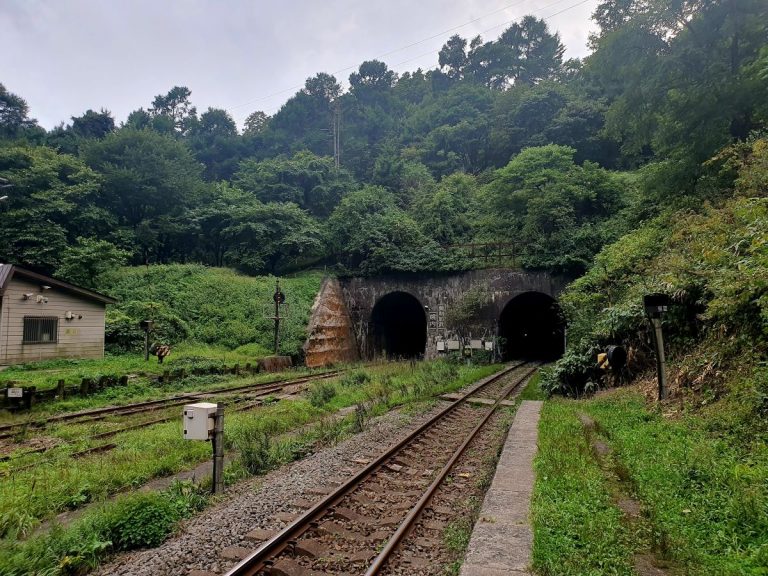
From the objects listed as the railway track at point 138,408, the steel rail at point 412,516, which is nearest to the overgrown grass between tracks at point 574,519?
the steel rail at point 412,516

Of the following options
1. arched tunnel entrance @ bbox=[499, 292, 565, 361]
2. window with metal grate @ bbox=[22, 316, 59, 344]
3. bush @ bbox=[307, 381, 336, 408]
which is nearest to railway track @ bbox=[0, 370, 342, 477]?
bush @ bbox=[307, 381, 336, 408]

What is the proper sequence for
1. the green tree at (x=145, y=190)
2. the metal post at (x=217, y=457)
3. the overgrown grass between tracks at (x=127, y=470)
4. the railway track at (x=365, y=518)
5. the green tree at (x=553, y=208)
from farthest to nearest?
the green tree at (x=145, y=190) < the green tree at (x=553, y=208) < the metal post at (x=217, y=457) < the overgrown grass between tracks at (x=127, y=470) < the railway track at (x=365, y=518)

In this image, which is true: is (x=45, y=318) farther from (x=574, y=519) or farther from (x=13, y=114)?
(x=13, y=114)

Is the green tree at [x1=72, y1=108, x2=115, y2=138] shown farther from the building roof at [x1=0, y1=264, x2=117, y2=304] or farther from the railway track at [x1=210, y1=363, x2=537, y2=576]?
the railway track at [x1=210, y1=363, x2=537, y2=576]

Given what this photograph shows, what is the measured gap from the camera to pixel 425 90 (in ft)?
203

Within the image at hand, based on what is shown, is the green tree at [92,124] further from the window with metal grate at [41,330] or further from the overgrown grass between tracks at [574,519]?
the overgrown grass between tracks at [574,519]

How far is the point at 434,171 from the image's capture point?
45.8 meters

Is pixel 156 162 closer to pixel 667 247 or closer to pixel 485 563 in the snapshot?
pixel 667 247

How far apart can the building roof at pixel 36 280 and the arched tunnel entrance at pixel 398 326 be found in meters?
15.2

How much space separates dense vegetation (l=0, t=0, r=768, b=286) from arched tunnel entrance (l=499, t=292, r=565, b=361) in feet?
19.3

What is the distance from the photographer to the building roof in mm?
15825

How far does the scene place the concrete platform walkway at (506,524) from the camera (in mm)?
3729

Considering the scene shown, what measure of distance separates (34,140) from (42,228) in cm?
1891

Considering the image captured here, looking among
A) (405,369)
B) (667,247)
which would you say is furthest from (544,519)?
(405,369)
